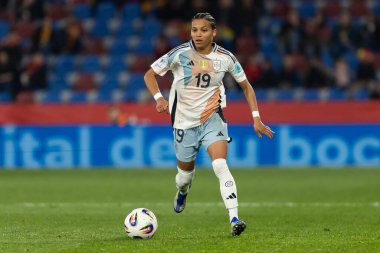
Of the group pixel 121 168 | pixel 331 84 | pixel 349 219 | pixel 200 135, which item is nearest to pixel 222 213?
pixel 349 219

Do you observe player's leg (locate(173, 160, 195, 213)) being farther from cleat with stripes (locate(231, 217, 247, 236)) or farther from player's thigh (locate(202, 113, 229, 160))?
cleat with stripes (locate(231, 217, 247, 236))

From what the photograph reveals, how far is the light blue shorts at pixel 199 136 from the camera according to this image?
982 cm

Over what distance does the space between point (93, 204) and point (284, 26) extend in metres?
12.1

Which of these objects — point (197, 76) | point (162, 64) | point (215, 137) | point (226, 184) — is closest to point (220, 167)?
point (226, 184)

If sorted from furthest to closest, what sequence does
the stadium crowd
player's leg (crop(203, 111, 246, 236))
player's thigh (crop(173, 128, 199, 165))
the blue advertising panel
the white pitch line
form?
1. the stadium crowd
2. the blue advertising panel
3. the white pitch line
4. player's thigh (crop(173, 128, 199, 165))
5. player's leg (crop(203, 111, 246, 236))

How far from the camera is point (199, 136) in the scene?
999 cm

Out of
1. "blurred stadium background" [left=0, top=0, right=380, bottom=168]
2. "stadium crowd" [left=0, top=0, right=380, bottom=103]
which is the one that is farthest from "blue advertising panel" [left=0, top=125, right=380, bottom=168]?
"stadium crowd" [left=0, top=0, right=380, bottom=103]

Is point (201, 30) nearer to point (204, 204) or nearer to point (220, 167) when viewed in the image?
point (220, 167)

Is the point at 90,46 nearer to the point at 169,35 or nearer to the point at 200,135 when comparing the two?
the point at 169,35

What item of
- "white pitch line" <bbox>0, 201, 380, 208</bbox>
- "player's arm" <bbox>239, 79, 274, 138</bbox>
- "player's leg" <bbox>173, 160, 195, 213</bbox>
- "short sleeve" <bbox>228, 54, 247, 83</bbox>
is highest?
"short sleeve" <bbox>228, 54, 247, 83</bbox>

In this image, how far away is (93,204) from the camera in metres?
13.9

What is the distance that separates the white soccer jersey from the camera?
9883 millimetres

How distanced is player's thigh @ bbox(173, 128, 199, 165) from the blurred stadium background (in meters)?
11.6

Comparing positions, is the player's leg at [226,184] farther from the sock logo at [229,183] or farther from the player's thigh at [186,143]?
the player's thigh at [186,143]
